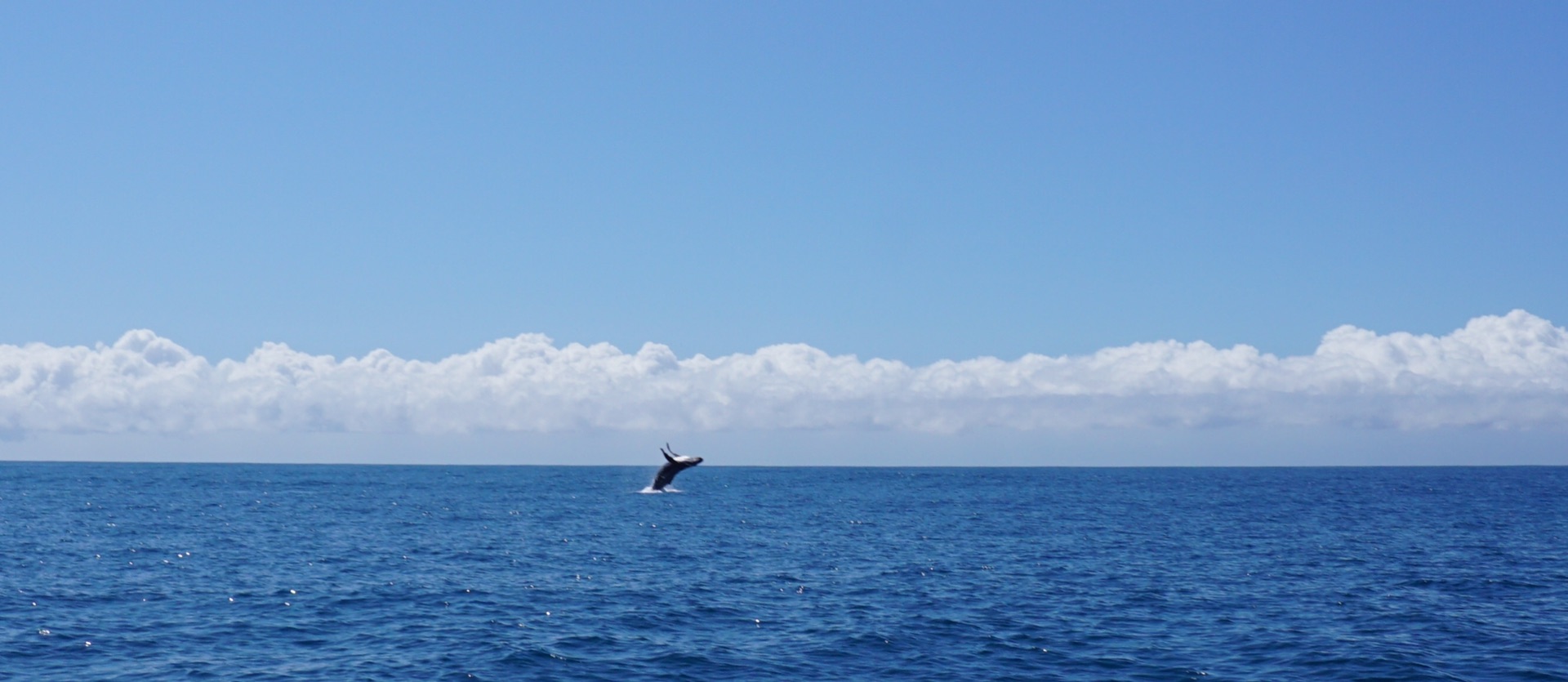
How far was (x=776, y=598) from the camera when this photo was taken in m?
49.9

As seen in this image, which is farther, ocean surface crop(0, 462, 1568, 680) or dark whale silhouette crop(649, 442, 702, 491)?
dark whale silhouette crop(649, 442, 702, 491)

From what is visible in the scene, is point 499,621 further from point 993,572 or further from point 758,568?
point 993,572

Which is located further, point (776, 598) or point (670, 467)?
point (670, 467)

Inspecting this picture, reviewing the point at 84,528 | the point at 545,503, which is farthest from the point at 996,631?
the point at 545,503

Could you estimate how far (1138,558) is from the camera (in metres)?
65.9

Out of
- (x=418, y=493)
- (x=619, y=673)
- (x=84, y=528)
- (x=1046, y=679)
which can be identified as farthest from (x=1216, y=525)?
(x=418, y=493)

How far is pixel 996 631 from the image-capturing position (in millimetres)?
41594

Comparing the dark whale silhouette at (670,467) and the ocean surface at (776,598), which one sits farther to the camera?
the dark whale silhouette at (670,467)

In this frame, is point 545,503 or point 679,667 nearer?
point 679,667

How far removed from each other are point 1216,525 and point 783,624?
2438 inches

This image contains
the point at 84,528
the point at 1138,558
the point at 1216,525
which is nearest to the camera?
the point at 1138,558

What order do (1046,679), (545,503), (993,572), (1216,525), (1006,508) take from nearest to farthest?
(1046,679) → (993,572) → (1216,525) → (1006,508) → (545,503)

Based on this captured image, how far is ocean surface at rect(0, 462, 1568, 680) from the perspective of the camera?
36.3 metres

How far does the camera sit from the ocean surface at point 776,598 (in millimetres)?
36281
